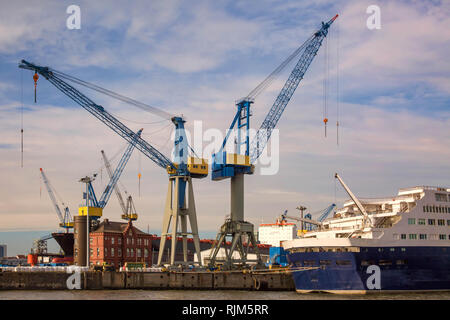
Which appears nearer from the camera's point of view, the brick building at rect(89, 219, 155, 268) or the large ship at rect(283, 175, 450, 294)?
the large ship at rect(283, 175, 450, 294)

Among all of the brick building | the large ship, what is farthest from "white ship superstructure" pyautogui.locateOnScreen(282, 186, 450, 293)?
the brick building

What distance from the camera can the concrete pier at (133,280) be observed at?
295ft

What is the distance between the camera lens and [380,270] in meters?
65.7

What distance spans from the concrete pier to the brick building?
28678 mm

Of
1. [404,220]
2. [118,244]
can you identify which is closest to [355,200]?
[404,220]

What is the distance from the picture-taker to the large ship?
65.3 meters

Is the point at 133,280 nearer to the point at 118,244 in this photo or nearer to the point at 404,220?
the point at 118,244

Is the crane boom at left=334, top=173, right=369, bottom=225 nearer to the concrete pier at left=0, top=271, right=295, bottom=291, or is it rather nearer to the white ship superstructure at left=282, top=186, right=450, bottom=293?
the white ship superstructure at left=282, top=186, right=450, bottom=293

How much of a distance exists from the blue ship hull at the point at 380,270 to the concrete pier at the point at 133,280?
75.9 ft

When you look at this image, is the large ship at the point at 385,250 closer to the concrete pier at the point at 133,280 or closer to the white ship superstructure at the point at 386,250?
the white ship superstructure at the point at 386,250

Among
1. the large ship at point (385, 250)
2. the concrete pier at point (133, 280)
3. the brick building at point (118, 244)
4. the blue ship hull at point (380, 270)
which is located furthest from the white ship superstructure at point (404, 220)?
the brick building at point (118, 244)
